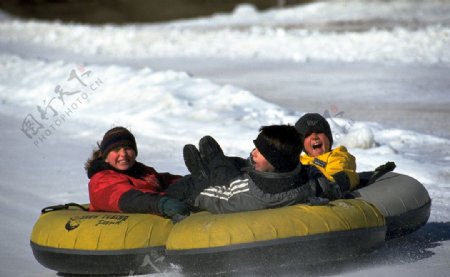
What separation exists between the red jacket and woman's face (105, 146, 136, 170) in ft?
0.13

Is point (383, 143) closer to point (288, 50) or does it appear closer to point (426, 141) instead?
point (426, 141)

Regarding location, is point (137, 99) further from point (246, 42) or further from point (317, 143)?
point (246, 42)

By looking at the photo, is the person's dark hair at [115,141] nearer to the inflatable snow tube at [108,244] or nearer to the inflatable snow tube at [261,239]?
the inflatable snow tube at [108,244]

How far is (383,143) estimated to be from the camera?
36.1ft

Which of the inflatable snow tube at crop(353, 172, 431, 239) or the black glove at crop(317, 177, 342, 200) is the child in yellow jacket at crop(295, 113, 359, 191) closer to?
the inflatable snow tube at crop(353, 172, 431, 239)

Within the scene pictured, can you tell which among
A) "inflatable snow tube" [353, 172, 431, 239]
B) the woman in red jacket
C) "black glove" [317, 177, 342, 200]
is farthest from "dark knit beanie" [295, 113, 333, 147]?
the woman in red jacket

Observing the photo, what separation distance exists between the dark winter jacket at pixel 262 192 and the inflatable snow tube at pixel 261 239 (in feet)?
0.38

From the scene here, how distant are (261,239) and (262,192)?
404 millimetres

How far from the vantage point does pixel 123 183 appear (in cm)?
650

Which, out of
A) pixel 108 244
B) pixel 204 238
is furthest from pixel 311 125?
pixel 108 244

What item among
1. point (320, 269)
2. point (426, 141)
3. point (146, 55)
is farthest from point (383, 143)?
point (146, 55)

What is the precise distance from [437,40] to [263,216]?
1612cm

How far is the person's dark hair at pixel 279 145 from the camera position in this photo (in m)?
5.91

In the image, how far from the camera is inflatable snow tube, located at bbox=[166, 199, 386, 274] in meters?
5.68
